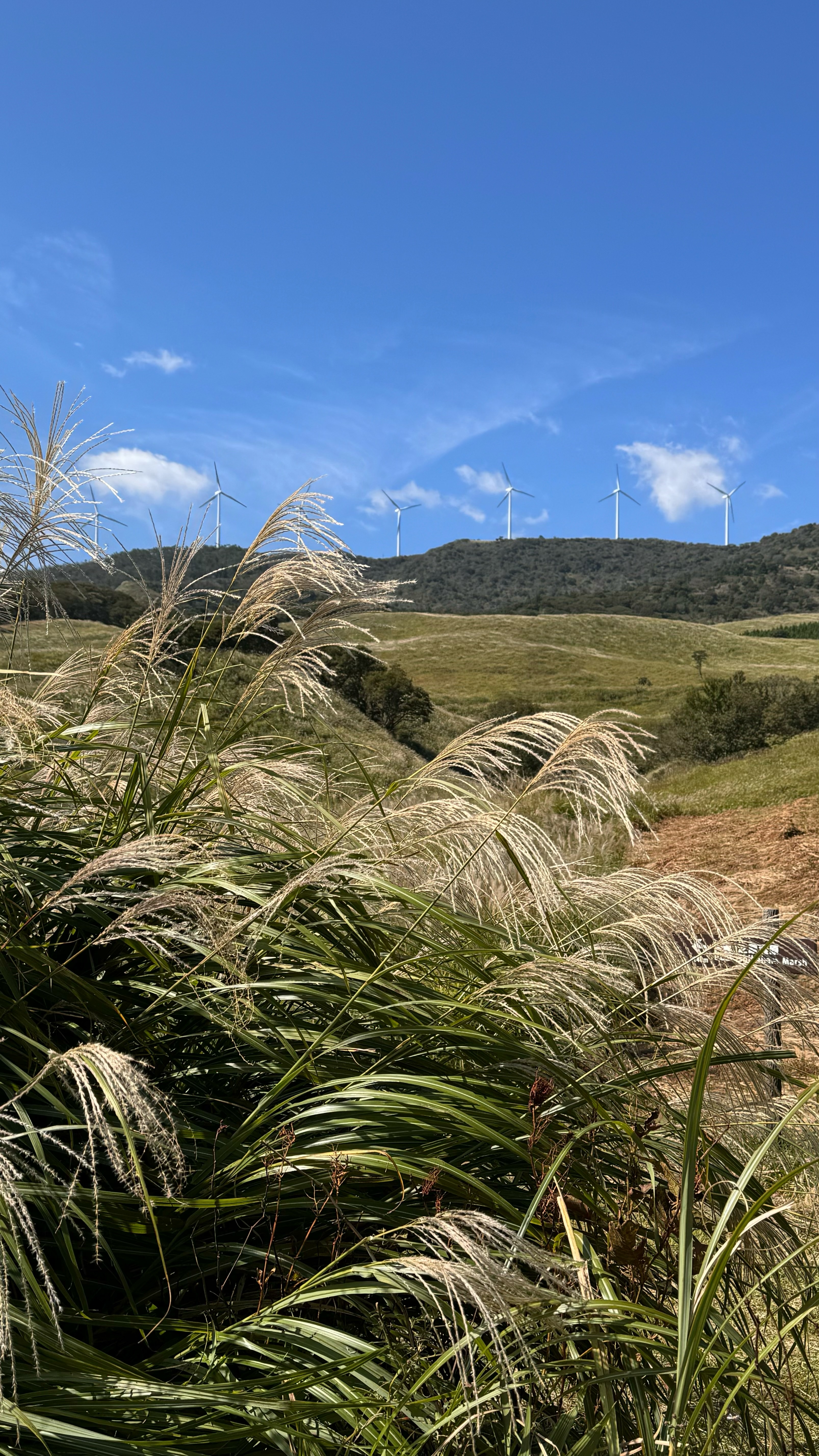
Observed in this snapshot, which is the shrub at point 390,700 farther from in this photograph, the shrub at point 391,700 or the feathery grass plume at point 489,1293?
the feathery grass plume at point 489,1293

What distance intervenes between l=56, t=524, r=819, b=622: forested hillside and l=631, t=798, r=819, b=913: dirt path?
9165 centimetres

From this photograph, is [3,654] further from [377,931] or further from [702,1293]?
[702,1293]

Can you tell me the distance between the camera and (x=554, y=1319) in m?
1.63

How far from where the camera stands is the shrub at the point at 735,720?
28469 millimetres

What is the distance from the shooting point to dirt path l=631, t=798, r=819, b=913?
12.6 metres

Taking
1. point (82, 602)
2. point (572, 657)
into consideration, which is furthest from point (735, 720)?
point (572, 657)

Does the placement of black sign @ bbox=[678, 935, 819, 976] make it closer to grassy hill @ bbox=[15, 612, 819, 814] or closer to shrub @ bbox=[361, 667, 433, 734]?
grassy hill @ bbox=[15, 612, 819, 814]

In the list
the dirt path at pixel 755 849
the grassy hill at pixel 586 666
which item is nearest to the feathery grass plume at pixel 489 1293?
the dirt path at pixel 755 849

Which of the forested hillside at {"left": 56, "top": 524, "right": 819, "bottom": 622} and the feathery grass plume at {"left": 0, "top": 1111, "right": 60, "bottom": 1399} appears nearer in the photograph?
the feathery grass plume at {"left": 0, "top": 1111, "right": 60, "bottom": 1399}

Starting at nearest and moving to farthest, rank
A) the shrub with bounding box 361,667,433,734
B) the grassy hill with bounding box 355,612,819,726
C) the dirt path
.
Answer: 1. the dirt path
2. the shrub with bounding box 361,667,433,734
3. the grassy hill with bounding box 355,612,819,726

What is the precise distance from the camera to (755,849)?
15359mm

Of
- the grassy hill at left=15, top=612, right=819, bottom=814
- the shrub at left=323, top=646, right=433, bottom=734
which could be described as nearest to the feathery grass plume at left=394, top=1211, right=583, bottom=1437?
the grassy hill at left=15, top=612, right=819, bottom=814

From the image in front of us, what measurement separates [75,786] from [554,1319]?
2.32m

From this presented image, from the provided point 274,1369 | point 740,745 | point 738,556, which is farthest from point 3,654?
point 738,556
